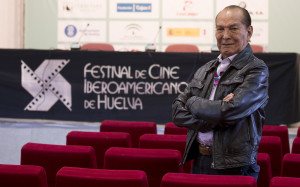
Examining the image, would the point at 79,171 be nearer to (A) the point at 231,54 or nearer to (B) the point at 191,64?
(A) the point at 231,54

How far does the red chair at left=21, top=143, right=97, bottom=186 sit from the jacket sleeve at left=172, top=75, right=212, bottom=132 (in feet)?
1.81

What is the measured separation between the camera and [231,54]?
207cm

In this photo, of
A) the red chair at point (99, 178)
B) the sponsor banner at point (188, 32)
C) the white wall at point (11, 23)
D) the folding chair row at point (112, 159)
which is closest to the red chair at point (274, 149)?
the folding chair row at point (112, 159)

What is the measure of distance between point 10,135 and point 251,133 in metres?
4.17

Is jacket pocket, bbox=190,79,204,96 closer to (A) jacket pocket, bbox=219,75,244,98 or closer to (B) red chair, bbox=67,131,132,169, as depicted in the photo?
(A) jacket pocket, bbox=219,75,244,98

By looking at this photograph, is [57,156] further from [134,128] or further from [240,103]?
[134,128]

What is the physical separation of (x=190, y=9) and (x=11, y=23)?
→ 3.56 metres

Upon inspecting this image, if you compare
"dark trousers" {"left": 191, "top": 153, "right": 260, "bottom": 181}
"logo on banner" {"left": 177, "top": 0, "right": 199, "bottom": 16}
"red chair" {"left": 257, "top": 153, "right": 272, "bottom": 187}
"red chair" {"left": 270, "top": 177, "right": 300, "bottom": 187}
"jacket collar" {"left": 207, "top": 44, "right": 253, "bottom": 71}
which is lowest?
"red chair" {"left": 257, "top": 153, "right": 272, "bottom": 187}

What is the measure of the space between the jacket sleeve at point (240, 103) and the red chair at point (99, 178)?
37 cm

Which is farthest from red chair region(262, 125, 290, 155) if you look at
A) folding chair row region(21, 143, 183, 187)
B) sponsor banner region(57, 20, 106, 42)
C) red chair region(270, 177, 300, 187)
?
sponsor banner region(57, 20, 106, 42)

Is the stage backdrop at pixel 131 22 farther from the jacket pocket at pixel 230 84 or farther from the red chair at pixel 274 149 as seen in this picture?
the jacket pocket at pixel 230 84

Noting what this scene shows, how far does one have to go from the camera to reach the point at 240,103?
1.91 metres

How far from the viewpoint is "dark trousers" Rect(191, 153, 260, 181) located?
2008 millimetres

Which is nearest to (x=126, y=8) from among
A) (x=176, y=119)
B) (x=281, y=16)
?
(x=281, y=16)
